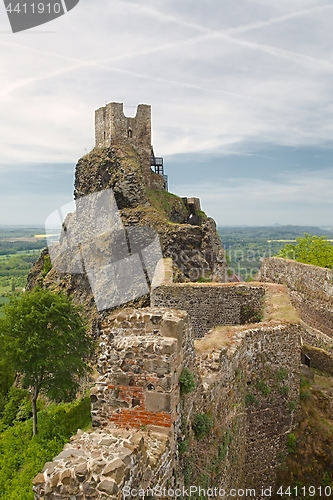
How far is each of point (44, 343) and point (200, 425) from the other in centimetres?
1213

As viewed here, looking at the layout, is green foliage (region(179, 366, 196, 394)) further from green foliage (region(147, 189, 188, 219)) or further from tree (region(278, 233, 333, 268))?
green foliage (region(147, 189, 188, 219))

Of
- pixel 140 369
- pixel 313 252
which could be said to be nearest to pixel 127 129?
pixel 313 252

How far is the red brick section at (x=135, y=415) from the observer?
4801 millimetres

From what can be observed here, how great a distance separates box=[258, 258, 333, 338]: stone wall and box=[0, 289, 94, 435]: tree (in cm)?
1002

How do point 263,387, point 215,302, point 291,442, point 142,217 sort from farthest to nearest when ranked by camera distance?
point 142,217 → point 215,302 → point 291,442 → point 263,387

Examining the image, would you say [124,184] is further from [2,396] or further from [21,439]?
[21,439]

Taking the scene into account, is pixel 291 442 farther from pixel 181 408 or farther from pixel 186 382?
pixel 186 382

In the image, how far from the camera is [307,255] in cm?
3338

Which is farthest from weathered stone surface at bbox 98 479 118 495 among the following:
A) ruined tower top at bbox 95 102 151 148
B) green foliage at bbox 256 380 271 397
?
ruined tower top at bbox 95 102 151 148

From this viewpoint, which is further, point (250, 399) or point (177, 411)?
point (250, 399)

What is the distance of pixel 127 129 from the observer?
115 ft

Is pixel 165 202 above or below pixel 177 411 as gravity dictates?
above

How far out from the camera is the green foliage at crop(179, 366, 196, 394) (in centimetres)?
516

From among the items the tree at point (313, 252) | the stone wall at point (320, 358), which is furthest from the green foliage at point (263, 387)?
the tree at point (313, 252)
